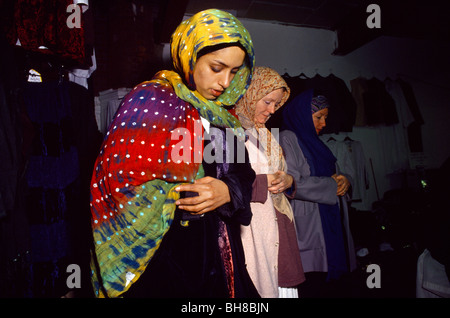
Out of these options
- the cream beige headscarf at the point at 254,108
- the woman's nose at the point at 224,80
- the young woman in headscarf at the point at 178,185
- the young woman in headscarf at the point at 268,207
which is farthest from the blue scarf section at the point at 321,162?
the woman's nose at the point at 224,80

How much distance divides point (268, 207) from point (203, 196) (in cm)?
60

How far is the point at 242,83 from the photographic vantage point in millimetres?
1213

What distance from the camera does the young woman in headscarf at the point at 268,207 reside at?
1244 mm

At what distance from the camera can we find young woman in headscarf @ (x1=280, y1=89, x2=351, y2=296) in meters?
1.67

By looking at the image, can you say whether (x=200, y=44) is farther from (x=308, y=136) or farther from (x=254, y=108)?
(x=308, y=136)

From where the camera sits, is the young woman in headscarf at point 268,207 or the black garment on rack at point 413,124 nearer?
the young woman in headscarf at point 268,207

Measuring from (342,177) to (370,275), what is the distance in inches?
71.5

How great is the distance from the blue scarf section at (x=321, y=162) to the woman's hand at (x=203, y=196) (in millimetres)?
1185

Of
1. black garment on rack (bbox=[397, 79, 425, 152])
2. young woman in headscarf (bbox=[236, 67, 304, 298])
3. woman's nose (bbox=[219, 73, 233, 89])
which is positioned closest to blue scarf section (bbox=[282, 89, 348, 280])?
young woman in headscarf (bbox=[236, 67, 304, 298])

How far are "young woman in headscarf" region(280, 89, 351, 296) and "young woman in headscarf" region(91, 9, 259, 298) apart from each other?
0.78 meters

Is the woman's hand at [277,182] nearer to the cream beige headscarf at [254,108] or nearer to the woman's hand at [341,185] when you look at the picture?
the cream beige headscarf at [254,108]

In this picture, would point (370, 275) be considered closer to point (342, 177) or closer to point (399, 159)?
point (342, 177)

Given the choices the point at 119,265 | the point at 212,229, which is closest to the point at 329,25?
the point at 212,229

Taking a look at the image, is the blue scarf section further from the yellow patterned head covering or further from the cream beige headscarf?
the yellow patterned head covering
